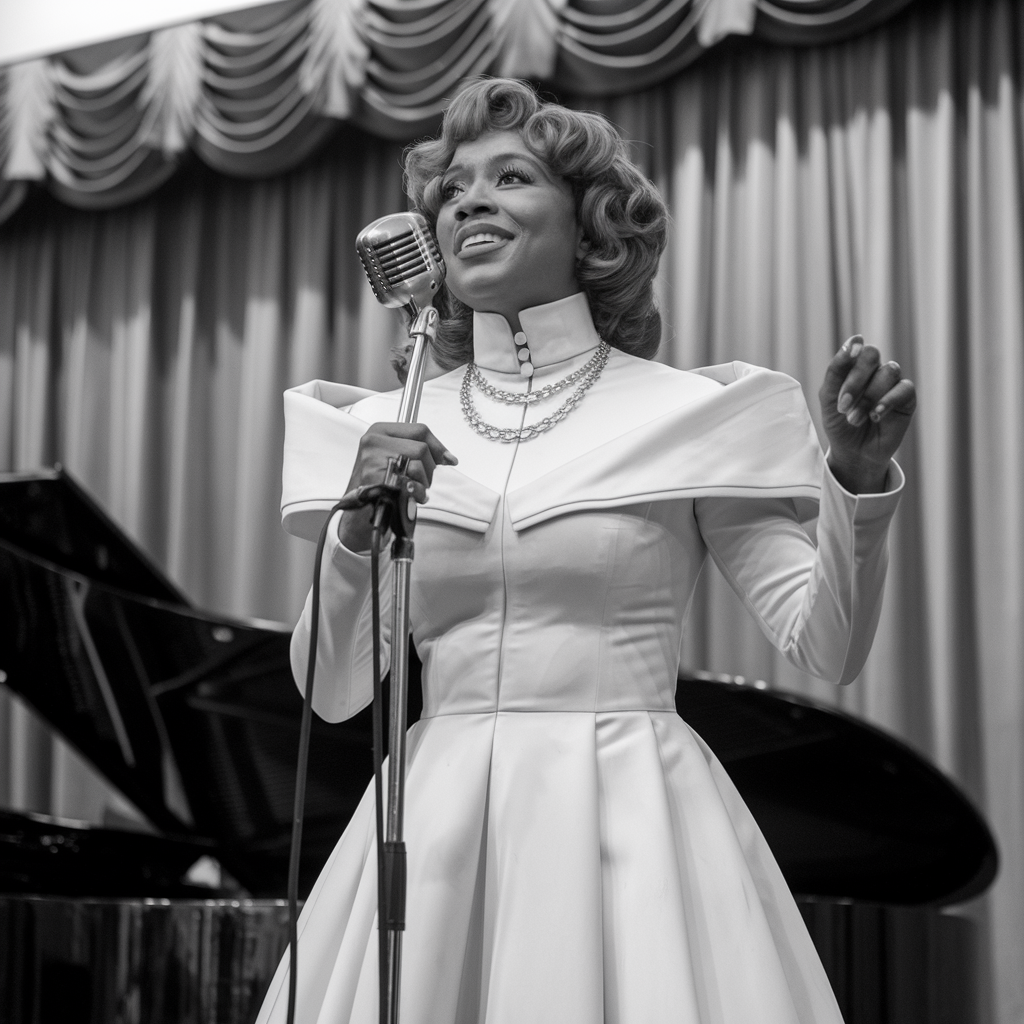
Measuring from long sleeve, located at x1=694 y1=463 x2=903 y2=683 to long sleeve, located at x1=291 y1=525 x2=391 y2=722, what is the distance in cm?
36

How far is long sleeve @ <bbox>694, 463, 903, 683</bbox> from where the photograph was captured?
1.28 meters

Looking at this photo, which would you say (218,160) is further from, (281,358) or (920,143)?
(920,143)

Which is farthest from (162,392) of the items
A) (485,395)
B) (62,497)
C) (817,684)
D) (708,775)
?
(708,775)

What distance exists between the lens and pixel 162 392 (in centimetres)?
536

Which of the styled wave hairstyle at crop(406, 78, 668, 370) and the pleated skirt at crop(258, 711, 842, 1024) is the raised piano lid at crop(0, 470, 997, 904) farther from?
the pleated skirt at crop(258, 711, 842, 1024)

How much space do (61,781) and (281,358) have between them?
5.64 ft

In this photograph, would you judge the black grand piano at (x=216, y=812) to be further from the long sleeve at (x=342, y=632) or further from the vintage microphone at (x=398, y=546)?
the vintage microphone at (x=398, y=546)

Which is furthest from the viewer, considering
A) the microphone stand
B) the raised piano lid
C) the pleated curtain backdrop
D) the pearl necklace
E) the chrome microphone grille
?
the pleated curtain backdrop

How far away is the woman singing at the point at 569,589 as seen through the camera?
123cm

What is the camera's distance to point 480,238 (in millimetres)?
1538

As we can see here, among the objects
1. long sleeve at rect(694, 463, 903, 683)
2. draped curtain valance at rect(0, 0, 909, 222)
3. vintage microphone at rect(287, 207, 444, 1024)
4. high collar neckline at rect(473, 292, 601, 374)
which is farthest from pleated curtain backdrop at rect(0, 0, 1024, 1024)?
vintage microphone at rect(287, 207, 444, 1024)

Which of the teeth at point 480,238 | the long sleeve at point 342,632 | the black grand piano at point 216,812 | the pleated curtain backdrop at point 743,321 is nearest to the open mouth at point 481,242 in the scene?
the teeth at point 480,238

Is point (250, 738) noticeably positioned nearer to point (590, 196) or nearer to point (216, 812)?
point (216, 812)

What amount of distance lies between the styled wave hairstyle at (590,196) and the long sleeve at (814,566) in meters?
0.30
